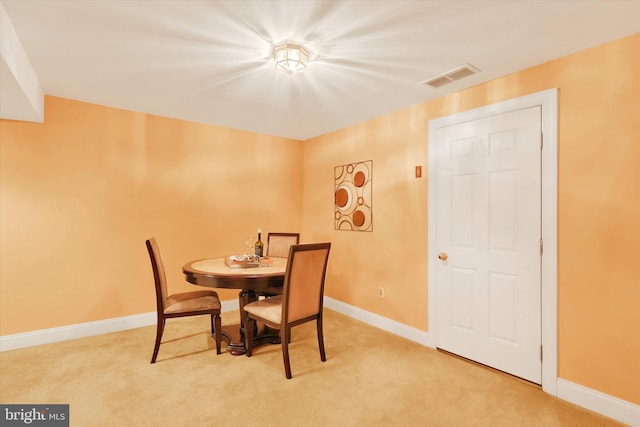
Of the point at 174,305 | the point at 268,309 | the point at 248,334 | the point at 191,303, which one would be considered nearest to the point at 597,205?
the point at 268,309

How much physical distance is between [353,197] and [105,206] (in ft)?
9.53

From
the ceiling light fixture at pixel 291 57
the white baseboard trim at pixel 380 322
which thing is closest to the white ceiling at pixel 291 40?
the ceiling light fixture at pixel 291 57

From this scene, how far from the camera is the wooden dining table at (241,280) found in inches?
98.8

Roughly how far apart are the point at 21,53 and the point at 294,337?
329cm

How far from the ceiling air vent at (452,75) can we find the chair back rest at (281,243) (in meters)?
2.26

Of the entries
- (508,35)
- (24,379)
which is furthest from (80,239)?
(508,35)

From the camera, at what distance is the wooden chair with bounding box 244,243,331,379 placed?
2.39 m

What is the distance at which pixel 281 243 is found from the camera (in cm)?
392

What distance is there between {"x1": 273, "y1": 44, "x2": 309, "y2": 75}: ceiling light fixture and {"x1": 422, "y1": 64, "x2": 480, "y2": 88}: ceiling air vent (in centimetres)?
117

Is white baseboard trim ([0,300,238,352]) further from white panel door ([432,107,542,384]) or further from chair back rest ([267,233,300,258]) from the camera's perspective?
white panel door ([432,107,542,384])

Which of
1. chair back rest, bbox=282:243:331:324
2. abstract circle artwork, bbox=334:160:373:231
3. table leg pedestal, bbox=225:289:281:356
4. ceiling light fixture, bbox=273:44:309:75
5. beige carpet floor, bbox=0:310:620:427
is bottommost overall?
beige carpet floor, bbox=0:310:620:427

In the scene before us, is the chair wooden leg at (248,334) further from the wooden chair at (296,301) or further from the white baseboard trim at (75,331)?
the white baseboard trim at (75,331)

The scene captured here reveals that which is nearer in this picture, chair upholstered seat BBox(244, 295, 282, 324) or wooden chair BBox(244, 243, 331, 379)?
wooden chair BBox(244, 243, 331, 379)

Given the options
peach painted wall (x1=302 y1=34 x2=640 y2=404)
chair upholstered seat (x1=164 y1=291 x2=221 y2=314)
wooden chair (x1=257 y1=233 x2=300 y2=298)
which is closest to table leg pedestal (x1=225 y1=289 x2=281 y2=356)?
chair upholstered seat (x1=164 y1=291 x2=221 y2=314)
